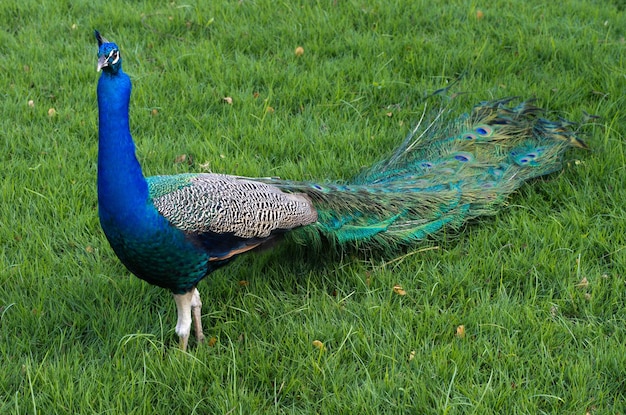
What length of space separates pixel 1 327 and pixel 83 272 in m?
0.46

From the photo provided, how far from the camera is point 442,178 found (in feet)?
13.2

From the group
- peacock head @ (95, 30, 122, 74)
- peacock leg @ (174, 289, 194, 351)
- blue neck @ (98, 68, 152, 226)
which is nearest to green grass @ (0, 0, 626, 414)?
peacock leg @ (174, 289, 194, 351)

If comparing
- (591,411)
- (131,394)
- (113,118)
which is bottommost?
(591,411)

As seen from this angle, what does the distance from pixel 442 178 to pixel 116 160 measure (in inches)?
71.1

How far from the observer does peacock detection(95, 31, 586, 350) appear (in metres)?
2.89

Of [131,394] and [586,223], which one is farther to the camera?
[586,223]

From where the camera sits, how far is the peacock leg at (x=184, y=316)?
10.4 feet

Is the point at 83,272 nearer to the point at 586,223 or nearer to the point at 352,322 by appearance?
the point at 352,322

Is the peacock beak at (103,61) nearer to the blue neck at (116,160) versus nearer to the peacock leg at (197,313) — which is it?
the blue neck at (116,160)

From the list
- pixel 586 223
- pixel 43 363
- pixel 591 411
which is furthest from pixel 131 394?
pixel 586 223

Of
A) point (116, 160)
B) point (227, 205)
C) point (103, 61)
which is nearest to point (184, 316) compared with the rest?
point (227, 205)

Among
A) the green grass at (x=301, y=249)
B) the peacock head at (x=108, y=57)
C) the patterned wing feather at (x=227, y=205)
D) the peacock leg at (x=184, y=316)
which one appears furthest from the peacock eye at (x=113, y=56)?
the green grass at (x=301, y=249)

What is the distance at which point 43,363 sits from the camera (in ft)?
9.87

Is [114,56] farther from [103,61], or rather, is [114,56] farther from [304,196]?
[304,196]
